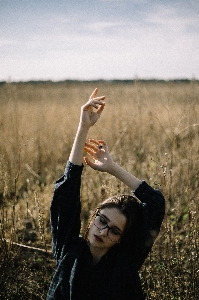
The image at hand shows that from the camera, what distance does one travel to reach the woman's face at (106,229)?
1.47 m

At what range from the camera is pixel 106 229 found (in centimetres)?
147

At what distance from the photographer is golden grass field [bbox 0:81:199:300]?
2066 mm

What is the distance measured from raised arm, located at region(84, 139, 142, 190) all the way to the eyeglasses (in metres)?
0.22

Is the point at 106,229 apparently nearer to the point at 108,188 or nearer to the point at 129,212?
the point at 129,212

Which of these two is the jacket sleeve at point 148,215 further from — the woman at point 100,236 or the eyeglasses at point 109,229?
the eyeglasses at point 109,229

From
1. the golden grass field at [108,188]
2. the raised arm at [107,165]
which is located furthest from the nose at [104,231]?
the golden grass field at [108,188]

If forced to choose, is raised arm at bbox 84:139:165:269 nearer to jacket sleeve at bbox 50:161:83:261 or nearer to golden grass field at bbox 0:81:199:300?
jacket sleeve at bbox 50:161:83:261

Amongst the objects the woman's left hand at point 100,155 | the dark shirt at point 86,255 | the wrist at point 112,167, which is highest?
the woman's left hand at point 100,155

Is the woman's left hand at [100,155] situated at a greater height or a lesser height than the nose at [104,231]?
greater

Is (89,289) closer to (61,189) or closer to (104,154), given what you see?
(61,189)

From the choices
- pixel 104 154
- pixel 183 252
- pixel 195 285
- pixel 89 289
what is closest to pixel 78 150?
pixel 104 154

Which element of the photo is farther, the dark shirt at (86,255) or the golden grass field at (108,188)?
the golden grass field at (108,188)

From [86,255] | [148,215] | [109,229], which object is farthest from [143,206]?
[86,255]

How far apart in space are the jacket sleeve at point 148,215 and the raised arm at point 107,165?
43 millimetres
